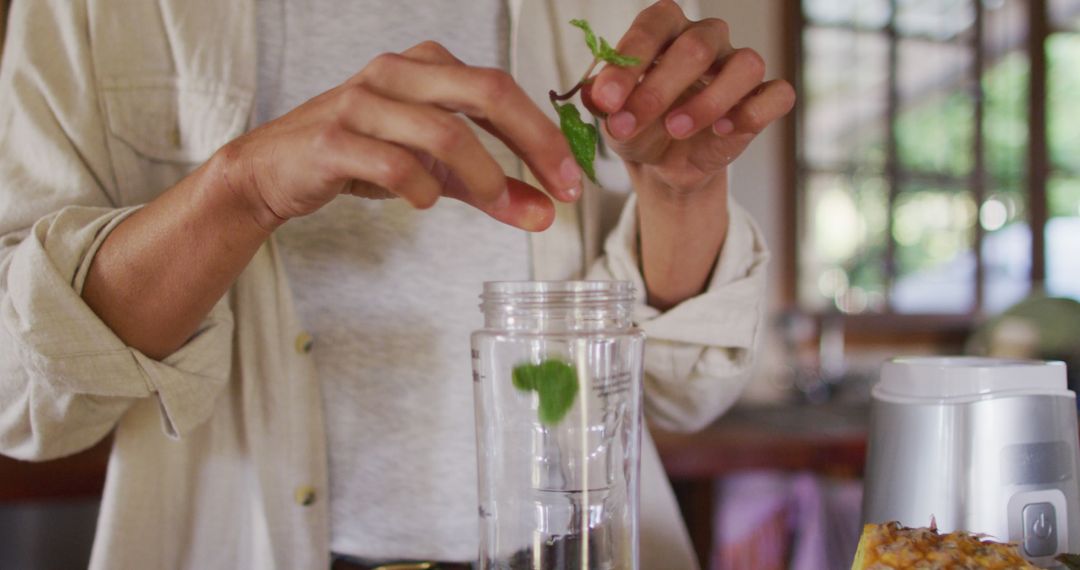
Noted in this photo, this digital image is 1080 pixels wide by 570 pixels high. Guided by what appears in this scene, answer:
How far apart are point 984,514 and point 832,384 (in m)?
1.78

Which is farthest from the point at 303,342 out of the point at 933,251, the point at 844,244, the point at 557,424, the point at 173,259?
the point at 933,251

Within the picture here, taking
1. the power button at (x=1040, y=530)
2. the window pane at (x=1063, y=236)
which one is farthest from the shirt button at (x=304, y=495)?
the window pane at (x=1063, y=236)

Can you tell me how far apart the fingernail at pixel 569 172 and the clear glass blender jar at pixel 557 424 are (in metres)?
0.06

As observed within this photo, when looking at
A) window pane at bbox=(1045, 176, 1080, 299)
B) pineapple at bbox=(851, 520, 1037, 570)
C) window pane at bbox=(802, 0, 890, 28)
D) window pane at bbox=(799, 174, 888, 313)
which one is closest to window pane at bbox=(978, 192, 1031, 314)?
window pane at bbox=(1045, 176, 1080, 299)

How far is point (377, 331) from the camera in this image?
2.28ft

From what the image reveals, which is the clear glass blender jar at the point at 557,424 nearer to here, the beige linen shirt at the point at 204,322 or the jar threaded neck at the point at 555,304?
the jar threaded neck at the point at 555,304

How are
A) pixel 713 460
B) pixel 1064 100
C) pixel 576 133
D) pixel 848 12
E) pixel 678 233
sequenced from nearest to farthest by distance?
1. pixel 576 133
2. pixel 678 233
3. pixel 713 460
4. pixel 848 12
5. pixel 1064 100

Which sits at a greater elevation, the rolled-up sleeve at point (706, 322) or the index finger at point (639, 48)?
the index finger at point (639, 48)

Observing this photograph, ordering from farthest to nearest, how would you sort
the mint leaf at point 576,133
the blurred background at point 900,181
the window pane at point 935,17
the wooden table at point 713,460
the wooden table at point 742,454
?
the window pane at point 935,17, the blurred background at point 900,181, the wooden table at point 742,454, the wooden table at point 713,460, the mint leaf at point 576,133

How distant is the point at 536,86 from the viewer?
2.43 feet

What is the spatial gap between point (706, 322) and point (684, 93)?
22 centimetres

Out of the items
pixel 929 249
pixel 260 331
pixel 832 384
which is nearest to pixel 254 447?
pixel 260 331

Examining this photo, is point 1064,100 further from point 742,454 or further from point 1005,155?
point 742,454

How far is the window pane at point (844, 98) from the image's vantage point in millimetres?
2281
